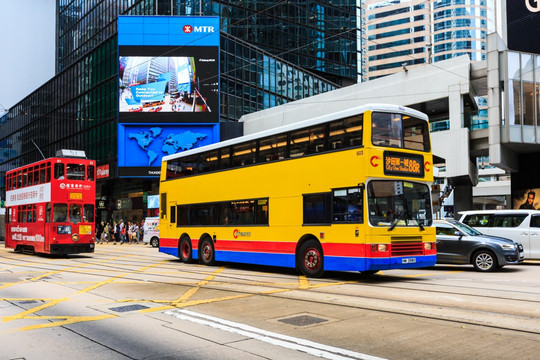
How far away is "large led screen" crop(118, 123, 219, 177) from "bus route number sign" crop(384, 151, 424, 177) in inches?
1345

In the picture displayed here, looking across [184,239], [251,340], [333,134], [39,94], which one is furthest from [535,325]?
[39,94]

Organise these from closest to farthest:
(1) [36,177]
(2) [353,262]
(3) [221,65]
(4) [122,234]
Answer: (2) [353,262] < (1) [36,177] < (4) [122,234] < (3) [221,65]

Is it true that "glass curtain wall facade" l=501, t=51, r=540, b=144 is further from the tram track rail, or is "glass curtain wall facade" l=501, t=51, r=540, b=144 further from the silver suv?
the tram track rail

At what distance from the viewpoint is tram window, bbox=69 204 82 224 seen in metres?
22.6

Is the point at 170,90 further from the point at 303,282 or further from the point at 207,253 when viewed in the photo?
the point at 303,282

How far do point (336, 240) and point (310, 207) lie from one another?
1334mm

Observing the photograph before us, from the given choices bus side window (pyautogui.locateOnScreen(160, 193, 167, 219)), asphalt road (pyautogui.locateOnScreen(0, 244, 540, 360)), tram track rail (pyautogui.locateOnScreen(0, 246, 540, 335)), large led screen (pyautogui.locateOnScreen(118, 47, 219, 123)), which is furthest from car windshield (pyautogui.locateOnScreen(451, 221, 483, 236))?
large led screen (pyautogui.locateOnScreen(118, 47, 219, 123))

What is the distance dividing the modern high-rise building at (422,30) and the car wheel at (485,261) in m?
96.7

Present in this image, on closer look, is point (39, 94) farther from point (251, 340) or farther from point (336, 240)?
point (251, 340)

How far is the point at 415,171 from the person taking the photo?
1300cm

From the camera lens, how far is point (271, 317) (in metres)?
8.05

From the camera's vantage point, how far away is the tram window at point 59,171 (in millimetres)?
22281

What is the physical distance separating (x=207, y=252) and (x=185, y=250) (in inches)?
67.5

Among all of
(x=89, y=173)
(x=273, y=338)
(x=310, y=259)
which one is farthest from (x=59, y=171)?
(x=273, y=338)
